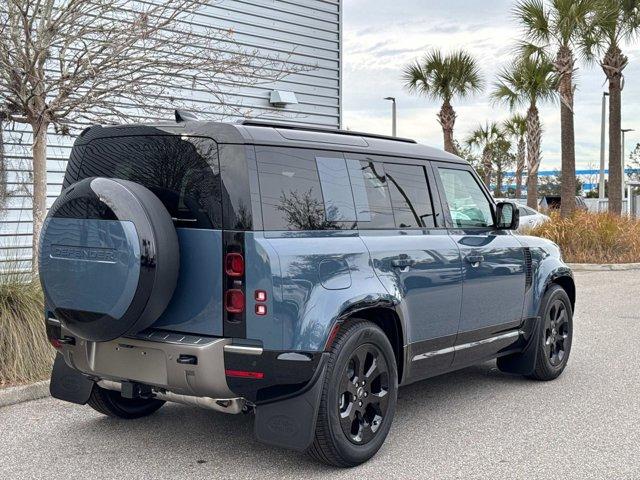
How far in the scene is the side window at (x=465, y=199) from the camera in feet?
18.9

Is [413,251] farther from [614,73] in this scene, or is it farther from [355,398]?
[614,73]

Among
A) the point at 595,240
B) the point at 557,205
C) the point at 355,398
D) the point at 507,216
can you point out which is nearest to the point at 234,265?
the point at 355,398

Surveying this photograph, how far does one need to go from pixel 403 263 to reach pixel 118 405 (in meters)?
2.20

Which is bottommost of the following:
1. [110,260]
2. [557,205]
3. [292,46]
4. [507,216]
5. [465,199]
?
[110,260]

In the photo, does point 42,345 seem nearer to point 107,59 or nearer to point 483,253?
point 107,59

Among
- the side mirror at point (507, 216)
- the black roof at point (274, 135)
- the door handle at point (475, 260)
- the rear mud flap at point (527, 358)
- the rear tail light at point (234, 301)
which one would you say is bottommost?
the rear mud flap at point (527, 358)

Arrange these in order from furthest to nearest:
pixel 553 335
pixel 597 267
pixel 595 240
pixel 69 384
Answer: pixel 595 240 → pixel 597 267 → pixel 553 335 → pixel 69 384

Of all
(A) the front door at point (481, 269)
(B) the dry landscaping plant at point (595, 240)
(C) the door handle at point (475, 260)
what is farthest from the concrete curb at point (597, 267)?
(C) the door handle at point (475, 260)

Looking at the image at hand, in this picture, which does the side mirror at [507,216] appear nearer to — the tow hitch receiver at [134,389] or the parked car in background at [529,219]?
the tow hitch receiver at [134,389]

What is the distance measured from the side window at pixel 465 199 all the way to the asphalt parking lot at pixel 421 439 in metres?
1.40

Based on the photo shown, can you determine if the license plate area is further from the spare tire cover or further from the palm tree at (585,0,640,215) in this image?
the palm tree at (585,0,640,215)

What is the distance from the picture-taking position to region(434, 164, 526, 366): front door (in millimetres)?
5613

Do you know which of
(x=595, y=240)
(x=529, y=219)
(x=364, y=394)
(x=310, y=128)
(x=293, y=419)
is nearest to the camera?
(x=293, y=419)

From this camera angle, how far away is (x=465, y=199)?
598cm
